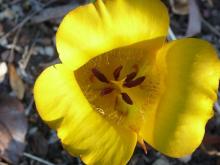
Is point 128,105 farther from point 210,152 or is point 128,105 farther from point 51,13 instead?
point 51,13

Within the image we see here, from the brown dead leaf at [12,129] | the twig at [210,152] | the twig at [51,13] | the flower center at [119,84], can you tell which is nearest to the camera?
the flower center at [119,84]

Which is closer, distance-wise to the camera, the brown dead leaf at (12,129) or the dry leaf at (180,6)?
the brown dead leaf at (12,129)

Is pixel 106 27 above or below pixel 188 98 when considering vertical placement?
above

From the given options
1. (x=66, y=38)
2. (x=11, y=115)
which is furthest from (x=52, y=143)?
(x=66, y=38)

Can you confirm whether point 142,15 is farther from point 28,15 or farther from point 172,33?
point 28,15

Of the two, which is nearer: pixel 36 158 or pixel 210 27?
pixel 36 158

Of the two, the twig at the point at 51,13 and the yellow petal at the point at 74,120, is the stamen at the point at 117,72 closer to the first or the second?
the yellow petal at the point at 74,120

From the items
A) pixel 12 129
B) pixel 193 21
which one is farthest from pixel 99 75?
pixel 193 21

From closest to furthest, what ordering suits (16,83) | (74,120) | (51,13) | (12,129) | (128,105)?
1. (74,120)
2. (128,105)
3. (12,129)
4. (16,83)
5. (51,13)

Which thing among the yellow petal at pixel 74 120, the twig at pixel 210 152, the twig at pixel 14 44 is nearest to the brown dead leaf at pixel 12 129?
the twig at pixel 14 44
